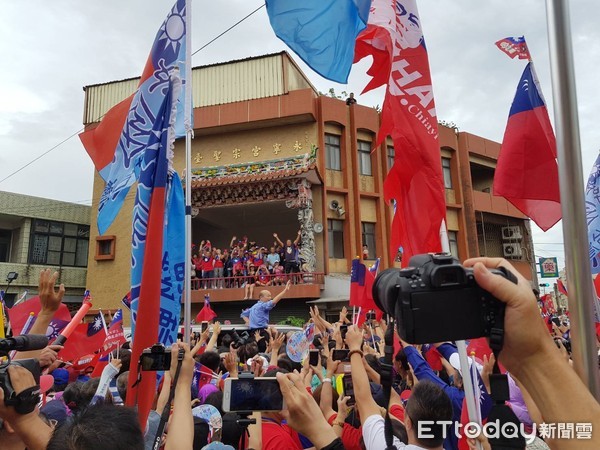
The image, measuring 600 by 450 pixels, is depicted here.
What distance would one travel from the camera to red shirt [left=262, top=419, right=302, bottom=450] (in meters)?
2.75

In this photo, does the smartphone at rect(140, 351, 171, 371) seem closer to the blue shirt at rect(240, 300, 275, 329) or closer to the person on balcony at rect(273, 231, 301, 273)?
the blue shirt at rect(240, 300, 275, 329)

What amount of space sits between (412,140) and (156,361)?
2557mm

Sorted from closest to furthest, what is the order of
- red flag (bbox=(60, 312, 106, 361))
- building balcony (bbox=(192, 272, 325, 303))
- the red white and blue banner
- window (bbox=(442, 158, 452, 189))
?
the red white and blue banner < red flag (bbox=(60, 312, 106, 361)) < building balcony (bbox=(192, 272, 325, 303)) < window (bbox=(442, 158, 452, 189))

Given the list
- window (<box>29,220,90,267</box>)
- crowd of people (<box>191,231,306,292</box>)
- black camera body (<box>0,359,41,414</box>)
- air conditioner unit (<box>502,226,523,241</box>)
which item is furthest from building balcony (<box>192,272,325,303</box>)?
black camera body (<box>0,359,41,414</box>)

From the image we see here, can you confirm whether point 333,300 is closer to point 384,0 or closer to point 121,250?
point 121,250

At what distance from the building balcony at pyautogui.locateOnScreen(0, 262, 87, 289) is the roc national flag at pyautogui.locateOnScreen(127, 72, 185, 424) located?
20984mm

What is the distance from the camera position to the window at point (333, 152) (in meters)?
20.4

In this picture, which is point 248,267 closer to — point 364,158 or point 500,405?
point 364,158

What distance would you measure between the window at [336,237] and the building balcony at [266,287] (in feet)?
5.32

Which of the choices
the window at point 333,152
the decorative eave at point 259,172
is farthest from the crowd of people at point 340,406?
the window at point 333,152

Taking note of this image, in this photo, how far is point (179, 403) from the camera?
7.24 ft

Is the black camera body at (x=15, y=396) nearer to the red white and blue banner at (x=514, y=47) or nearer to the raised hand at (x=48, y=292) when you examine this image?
the raised hand at (x=48, y=292)

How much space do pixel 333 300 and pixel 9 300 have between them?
17.6 metres

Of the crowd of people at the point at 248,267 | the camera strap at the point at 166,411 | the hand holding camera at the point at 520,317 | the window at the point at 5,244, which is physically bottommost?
the camera strap at the point at 166,411
